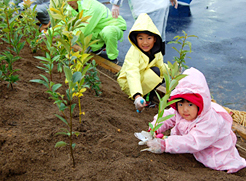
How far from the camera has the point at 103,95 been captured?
9.77ft

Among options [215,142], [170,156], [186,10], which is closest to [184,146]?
[170,156]

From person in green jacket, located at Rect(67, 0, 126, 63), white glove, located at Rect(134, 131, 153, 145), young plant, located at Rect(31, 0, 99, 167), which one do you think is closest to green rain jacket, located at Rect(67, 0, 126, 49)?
person in green jacket, located at Rect(67, 0, 126, 63)

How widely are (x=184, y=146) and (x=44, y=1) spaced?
234 inches

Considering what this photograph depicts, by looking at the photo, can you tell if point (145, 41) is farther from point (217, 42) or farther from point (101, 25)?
point (217, 42)

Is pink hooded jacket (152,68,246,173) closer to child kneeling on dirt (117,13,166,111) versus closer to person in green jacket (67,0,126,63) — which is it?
child kneeling on dirt (117,13,166,111)

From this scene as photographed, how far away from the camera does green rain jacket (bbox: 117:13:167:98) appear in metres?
2.86

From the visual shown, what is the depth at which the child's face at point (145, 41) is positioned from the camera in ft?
9.77

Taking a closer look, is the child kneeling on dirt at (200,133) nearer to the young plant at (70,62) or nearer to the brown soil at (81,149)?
the brown soil at (81,149)

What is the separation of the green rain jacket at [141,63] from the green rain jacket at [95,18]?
4.12 feet

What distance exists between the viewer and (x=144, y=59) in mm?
3119

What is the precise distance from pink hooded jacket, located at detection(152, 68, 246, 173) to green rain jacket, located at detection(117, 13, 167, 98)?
1.00 metres

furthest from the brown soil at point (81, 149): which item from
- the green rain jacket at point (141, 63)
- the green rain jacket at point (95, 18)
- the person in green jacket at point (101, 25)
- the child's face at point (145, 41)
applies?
the green rain jacket at point (95, 18)

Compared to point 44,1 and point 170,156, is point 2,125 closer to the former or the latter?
point 170,156

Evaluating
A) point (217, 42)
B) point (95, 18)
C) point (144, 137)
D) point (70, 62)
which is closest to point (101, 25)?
point (95, 18)
